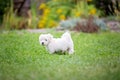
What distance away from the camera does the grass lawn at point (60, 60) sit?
768cm

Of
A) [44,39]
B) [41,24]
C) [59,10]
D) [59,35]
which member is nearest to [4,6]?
[41,24]

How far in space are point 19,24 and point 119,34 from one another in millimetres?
5350

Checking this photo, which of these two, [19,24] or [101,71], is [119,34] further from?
[101,71]

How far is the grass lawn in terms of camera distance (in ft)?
25.2

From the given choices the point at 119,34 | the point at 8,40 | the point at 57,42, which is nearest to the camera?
the point at 57,42

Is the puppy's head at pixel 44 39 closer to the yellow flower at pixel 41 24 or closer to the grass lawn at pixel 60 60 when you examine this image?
the grass lawn at pixel 60 60

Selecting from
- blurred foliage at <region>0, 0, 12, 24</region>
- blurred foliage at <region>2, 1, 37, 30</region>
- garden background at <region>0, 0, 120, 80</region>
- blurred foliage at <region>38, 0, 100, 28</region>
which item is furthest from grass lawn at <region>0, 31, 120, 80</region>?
blurred foliage at <region>38, 0, 100, 28</region>

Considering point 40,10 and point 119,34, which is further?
point 40,10

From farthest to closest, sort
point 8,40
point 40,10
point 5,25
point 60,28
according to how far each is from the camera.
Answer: point 40,10
point 5,25
point 60,28
point 8,40

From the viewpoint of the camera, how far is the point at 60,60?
31.0 feet

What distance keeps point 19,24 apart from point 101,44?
6.82m

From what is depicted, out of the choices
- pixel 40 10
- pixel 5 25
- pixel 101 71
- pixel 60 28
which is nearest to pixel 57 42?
pixel 101 71

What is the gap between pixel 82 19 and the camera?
55.8 feet

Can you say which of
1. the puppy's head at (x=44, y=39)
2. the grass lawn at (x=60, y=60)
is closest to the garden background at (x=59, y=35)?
the grass lawn at (x=60, y=60)
